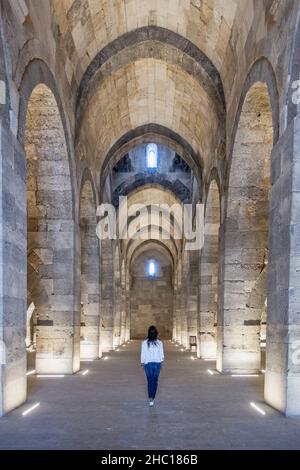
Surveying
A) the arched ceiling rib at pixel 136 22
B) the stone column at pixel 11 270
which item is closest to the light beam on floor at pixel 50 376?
the stone column at pixel 11 270

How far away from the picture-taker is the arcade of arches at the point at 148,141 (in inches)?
260

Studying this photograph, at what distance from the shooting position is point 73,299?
11148 mm

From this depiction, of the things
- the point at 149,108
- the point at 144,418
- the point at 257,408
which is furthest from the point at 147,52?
the point at 144,418

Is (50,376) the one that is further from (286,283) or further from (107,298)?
(107,298)

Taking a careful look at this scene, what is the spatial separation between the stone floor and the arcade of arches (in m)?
0.58

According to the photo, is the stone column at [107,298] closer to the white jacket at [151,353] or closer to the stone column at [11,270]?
the white jacket at [151,353]

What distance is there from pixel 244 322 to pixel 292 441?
5.75 m

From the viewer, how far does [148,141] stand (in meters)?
17.2

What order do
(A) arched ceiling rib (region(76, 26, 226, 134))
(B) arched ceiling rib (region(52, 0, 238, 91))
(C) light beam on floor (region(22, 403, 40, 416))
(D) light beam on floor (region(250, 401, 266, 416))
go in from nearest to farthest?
(C) light beam on floor (region(22, 403, 40, 416)), (D) light beam on floor (region(250, 401, 266, 416)), (B) arched ceiling rib (region(52, 0, 238, 91)), (A) arched ceiling rib (region(76, 26, 226, 134))

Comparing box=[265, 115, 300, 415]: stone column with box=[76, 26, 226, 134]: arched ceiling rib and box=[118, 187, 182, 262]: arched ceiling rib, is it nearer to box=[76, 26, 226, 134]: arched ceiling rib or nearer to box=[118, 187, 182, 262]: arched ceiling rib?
box=[76, 26, 226, 134]: arched ceiling rib

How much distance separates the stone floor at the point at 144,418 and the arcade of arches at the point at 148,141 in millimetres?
583

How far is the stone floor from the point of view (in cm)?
527

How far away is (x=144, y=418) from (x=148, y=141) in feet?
40.1

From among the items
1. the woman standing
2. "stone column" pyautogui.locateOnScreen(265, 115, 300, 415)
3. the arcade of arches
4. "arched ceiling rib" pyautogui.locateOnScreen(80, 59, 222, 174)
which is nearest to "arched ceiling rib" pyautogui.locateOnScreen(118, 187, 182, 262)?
the arcade of arches
